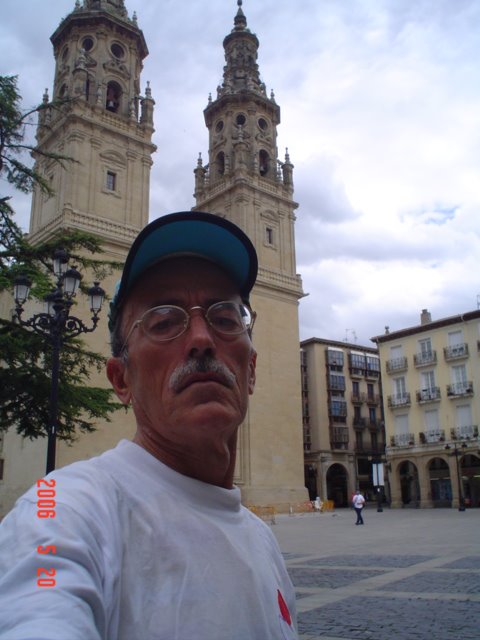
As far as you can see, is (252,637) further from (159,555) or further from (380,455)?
(380,455)

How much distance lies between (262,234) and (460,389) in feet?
56.8

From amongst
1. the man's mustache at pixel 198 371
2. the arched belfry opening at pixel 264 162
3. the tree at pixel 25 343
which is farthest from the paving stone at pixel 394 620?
the arched belfry opening at pixel 264 162

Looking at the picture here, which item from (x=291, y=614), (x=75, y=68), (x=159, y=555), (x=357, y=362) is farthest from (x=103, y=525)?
(x=357, y=362)

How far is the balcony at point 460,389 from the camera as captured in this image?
3750 centimetres

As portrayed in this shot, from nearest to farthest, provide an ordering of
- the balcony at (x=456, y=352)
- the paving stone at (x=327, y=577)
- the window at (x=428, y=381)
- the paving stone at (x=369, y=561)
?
the paving stone at (x=327, y=577)
the paving stone at (x=369, y=561)
the balcony at (x=456, y=352)
the window at (x=428, y=381)

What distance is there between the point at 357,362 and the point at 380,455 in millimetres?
9329

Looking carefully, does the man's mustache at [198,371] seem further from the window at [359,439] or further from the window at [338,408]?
the window at [359,439]

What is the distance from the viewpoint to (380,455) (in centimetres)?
5391

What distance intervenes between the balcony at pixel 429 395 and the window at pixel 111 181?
2564 cm

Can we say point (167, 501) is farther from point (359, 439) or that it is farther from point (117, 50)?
point (359, 439)

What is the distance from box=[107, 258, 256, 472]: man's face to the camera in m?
1.38

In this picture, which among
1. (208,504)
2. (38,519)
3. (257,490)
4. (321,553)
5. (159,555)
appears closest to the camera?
(38,519)

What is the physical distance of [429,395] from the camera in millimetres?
39531

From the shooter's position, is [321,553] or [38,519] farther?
[321,553]
